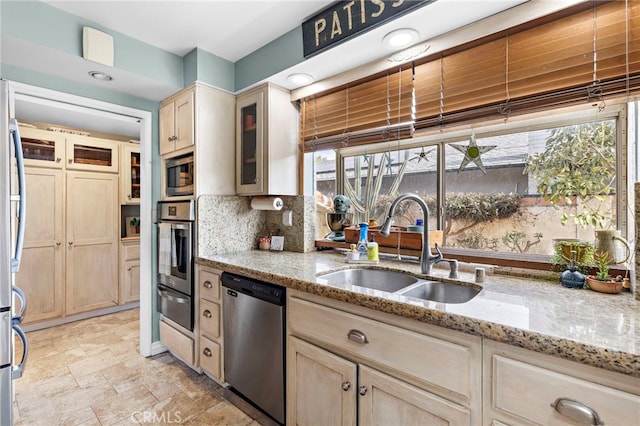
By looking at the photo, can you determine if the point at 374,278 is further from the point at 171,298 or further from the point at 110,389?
the point at 110,389

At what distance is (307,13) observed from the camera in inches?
72.6

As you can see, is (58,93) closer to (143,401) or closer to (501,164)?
(143,401)

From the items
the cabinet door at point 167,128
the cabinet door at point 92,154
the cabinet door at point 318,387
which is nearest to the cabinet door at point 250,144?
the cabinet door at point 167,128

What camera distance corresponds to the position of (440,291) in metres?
1.53

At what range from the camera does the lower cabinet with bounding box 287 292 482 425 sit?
1031 mm

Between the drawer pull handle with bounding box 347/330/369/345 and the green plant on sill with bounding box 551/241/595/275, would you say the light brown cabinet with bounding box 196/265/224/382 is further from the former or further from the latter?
the green plant on sill with bounding box 551/241/595/275

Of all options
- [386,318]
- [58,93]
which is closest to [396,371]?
[386,318]

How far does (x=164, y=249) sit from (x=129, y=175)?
1.73 meters

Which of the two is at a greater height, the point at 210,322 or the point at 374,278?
the point at 374,278

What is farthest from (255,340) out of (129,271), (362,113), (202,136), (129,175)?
(129,175)

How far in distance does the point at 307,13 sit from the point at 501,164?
1.44 meters

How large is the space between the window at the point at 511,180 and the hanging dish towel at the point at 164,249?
1569 mm

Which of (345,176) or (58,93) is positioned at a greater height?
(58,93)

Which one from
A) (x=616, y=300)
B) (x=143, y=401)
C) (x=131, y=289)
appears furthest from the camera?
(x=131, y=289)
